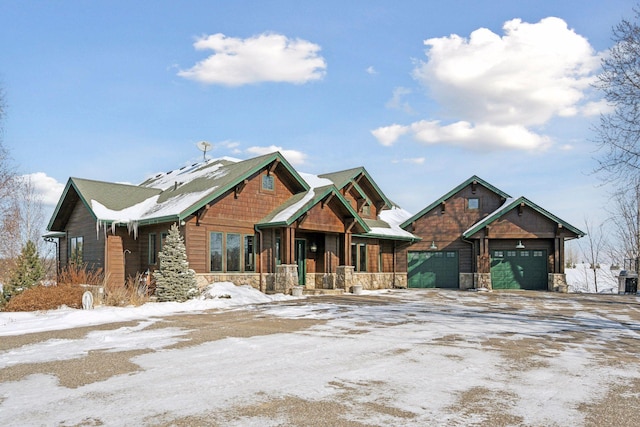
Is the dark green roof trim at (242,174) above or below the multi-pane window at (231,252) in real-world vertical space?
above

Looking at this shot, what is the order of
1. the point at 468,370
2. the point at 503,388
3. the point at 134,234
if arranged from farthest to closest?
1. the point at 134,234
2. the point at 468,370
3. the point at 503,388

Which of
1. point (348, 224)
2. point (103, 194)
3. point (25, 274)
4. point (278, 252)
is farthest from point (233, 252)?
point (25, 274)

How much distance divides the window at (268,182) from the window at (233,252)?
103 inches

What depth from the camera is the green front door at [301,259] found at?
24.2 m

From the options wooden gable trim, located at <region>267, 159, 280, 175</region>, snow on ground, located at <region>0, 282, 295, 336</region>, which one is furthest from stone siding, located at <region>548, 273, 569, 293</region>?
snow on ground, located at <region>0, 282, 295, 336</region>

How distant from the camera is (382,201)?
99.7ft

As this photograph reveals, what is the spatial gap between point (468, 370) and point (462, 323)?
5.54 metres

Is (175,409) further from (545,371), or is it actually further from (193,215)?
(193,215)

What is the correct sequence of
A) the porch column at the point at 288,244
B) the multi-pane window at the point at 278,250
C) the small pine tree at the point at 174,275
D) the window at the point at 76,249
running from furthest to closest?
the window at the point at 76,249
the multi-pane window at the point at 278,250
the porch column at the point at 288,244
the small pine tree at the point at 174,275

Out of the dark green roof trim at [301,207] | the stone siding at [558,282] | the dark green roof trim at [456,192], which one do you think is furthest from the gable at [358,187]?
the stone siding at [558,282]

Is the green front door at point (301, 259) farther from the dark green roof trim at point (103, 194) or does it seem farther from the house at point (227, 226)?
the dark green roof trim at point (103, 194)

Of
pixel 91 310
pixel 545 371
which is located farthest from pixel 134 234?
pixel 545 371

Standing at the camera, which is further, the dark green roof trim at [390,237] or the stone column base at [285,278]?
the dark green roof trim at [390,237]

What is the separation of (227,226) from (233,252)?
1.10 m
